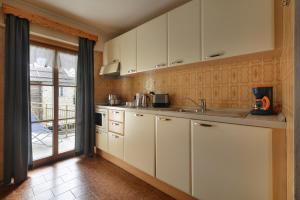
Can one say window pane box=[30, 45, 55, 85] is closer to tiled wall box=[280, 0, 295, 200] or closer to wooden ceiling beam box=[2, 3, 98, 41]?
wooden ceiling beam box=[2, 3, 98, 41]

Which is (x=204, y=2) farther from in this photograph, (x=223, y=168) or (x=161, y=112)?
(x=223, y=168)

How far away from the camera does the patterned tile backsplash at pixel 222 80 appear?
1.58 meters

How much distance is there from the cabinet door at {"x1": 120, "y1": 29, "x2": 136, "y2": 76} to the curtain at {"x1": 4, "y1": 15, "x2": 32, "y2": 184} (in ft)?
4.33

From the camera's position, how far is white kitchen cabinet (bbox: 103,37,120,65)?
282 cm

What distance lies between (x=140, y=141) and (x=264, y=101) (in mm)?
1414

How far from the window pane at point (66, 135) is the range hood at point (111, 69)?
3.52 feet

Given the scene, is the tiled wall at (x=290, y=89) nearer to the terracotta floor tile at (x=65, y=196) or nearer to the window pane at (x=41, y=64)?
the terracotta floor tile at (x=65, y=196)

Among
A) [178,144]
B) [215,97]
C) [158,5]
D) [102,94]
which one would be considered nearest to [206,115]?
[178,144]

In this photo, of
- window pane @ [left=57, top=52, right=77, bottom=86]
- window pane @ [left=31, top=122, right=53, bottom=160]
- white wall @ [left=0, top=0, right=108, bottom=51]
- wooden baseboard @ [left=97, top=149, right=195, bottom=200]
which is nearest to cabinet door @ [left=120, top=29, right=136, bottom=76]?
white wall @ [left=0, top=0, right=108, bottom=51]

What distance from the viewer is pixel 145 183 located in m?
2.04

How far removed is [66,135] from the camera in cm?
294

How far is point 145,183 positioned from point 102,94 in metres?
1.90

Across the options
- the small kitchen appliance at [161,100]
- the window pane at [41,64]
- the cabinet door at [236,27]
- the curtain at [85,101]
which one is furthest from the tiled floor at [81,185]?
the cabinet door at [236,27]

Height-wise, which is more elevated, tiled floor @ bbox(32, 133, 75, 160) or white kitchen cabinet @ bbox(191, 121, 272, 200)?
white kitchen cabinet @ bbox(191, 121, 272, 200)
